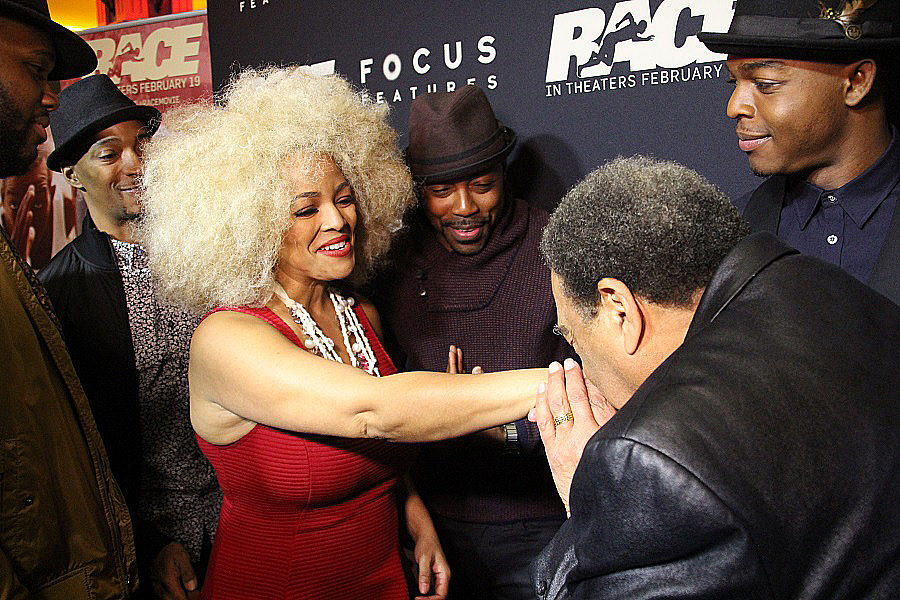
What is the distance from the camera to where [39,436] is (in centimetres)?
139

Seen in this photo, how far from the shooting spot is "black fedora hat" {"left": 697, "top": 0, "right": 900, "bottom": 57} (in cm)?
171

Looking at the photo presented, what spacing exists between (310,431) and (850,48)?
4.65 ft

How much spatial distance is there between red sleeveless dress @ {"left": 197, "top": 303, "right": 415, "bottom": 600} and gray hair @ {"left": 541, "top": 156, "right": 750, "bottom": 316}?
0.77m

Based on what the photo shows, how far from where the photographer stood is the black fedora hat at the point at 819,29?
1.71 meters

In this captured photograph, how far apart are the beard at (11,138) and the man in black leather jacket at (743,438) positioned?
117 centimetres

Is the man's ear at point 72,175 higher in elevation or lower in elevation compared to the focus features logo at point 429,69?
lower

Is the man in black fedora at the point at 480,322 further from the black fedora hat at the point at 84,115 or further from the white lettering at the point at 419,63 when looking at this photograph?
the black fedora hat at the point at 84,115

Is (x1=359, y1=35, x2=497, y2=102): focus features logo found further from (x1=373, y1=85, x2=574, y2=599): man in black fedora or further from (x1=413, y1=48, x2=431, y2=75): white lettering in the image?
(x1=373, y1=85, x2=574, y2=599): man in black fedora

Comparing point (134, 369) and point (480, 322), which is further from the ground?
point (480, 322)

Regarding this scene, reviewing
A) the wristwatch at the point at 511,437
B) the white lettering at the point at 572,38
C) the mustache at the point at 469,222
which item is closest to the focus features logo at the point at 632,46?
the white lettering at the point at 572,38

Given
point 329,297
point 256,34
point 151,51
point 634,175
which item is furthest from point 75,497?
point 151,51

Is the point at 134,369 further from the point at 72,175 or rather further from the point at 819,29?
the point at 819,29

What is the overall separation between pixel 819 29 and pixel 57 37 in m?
1.66

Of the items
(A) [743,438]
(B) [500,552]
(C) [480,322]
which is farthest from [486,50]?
(A) [743,438]
